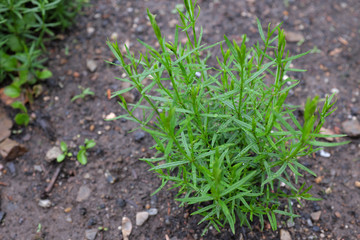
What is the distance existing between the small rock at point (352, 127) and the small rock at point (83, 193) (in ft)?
7.19

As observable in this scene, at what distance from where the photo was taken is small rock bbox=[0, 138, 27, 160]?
279cm

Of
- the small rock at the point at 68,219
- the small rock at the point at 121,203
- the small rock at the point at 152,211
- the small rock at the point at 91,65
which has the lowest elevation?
the small rock at the point at 152,211

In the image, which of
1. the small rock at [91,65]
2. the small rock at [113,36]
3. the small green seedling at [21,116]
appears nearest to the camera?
the small green seedling at [21,116]

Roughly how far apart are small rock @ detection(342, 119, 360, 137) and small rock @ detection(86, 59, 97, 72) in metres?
2.34

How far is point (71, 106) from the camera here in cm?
310

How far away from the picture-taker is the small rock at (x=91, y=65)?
326cm

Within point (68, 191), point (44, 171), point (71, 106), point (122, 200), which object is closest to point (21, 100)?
point (71, 106)

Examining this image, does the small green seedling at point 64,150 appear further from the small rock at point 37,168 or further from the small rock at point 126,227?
the small rock at point 126,227

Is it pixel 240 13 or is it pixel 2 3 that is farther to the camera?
pixel 240 13

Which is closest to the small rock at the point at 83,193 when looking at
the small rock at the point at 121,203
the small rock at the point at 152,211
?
the small rock at the point at 121,203

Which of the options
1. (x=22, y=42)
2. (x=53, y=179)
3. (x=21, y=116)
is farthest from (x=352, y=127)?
(x=22, y=42)

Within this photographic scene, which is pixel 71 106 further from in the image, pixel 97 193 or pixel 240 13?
pixel 240 13

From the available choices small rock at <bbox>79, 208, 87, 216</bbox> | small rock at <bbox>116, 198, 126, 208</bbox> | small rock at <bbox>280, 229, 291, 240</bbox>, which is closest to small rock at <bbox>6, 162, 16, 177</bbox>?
small rock at <bbox>79, 208, 87, 216</bbox>

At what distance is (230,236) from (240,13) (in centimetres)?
241
